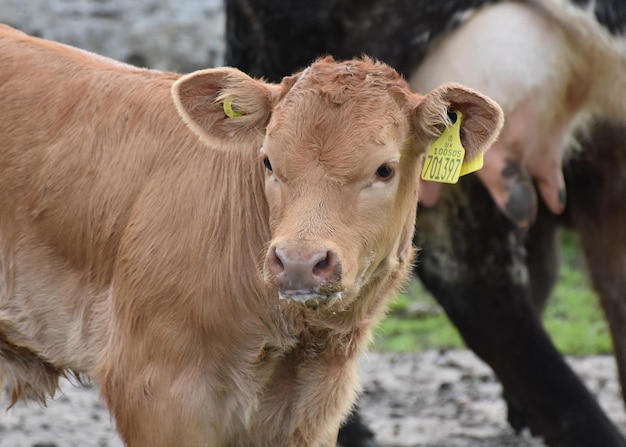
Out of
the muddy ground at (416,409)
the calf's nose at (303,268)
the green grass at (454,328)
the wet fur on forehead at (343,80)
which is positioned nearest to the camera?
the calf's nose at (303,268)

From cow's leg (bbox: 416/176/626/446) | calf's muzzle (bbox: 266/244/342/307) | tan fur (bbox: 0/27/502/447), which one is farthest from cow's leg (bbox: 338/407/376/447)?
calf's muzzle (bbox: 266/244/342/307)

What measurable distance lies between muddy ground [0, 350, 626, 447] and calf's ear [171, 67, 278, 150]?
2.48m

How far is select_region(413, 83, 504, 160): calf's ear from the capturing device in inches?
166

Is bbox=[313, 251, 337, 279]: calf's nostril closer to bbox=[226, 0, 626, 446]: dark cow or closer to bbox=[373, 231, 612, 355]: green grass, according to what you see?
bbox=[226, 0, 626, 446]: dark cow

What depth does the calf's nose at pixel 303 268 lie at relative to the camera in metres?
3.76

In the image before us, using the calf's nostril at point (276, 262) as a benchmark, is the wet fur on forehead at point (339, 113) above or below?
above

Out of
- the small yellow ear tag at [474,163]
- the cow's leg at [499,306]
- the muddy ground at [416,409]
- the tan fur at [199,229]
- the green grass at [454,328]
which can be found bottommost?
the green grass at [454,328]

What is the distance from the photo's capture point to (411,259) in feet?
15.9

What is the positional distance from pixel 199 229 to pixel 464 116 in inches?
39.5

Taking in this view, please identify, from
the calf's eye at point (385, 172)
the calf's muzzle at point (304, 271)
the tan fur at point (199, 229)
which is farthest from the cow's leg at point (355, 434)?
the calf's muzzle at point (304, 271)

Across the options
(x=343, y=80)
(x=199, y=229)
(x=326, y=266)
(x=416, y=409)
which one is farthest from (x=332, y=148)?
(x=416, y=409)

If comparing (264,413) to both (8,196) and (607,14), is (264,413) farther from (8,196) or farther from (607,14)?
(607,14)

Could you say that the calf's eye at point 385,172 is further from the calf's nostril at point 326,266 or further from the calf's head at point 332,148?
the calf's nostril at point 326,266

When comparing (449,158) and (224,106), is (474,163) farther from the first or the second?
(224,106)
